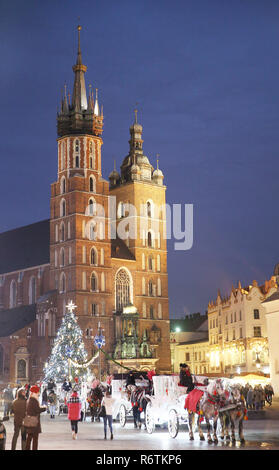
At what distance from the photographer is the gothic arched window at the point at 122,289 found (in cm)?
7806

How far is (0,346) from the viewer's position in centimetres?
7531

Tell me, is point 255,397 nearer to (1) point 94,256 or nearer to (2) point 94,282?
(2) point 94,282

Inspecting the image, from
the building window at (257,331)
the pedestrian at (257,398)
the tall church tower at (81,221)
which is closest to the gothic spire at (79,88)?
the tall church tower at (81,221)

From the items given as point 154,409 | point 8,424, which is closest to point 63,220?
point 8,424

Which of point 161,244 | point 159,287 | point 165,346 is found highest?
point 161,244

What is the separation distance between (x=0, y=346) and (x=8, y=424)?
4717 centimetres

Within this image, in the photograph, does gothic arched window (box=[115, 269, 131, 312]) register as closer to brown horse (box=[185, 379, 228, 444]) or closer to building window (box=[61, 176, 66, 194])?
building window (box=[61, 176, 66, 194])

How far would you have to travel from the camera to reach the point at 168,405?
21531 mm

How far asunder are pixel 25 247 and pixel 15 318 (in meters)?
10.9

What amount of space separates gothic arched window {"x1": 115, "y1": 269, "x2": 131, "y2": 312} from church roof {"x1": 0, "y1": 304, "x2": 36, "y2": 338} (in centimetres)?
916

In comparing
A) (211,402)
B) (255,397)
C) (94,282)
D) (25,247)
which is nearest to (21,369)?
(94,282)

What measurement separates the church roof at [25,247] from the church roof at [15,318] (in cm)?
494

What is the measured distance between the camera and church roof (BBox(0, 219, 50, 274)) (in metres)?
82.5
